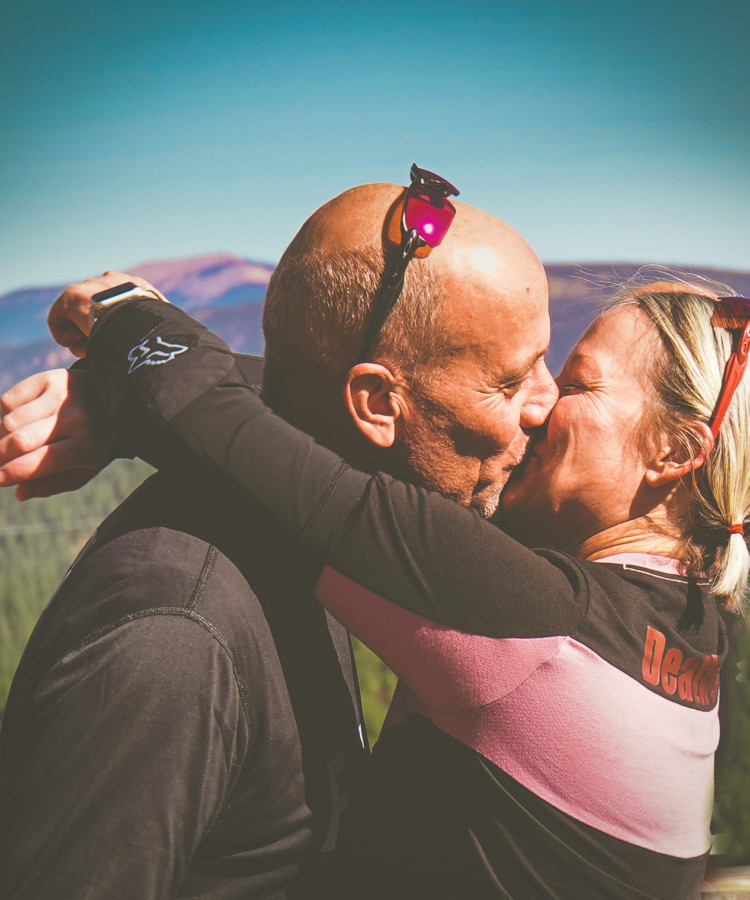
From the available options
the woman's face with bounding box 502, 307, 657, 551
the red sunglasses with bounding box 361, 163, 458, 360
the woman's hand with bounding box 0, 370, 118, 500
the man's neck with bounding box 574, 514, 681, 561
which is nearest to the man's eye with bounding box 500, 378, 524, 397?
the woman's face with bounding box 502, 307, 657, 551

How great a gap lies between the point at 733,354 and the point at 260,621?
125 centimetres

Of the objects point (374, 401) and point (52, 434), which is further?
point (374, 401)

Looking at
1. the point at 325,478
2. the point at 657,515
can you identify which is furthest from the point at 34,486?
the point at 657,515

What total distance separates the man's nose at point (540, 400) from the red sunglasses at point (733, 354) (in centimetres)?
36

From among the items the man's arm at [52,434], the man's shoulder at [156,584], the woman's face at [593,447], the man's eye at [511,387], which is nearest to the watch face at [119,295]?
the man's arm at [52,434]

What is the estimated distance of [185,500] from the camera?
1.48m

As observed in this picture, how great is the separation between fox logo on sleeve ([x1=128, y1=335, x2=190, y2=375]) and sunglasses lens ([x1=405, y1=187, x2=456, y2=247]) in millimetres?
494

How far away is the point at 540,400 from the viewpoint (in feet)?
6.10

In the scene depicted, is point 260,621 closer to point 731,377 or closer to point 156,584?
point 156,584

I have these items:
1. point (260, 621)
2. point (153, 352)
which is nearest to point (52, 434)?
point (153, 352)

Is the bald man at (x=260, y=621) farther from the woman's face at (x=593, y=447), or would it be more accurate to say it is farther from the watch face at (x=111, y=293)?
the watch face at (x=111, y=293)

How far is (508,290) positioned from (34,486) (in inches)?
40.1

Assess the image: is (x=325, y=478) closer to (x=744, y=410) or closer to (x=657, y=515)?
(x=657, y=515)

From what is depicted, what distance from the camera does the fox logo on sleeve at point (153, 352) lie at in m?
1.40
